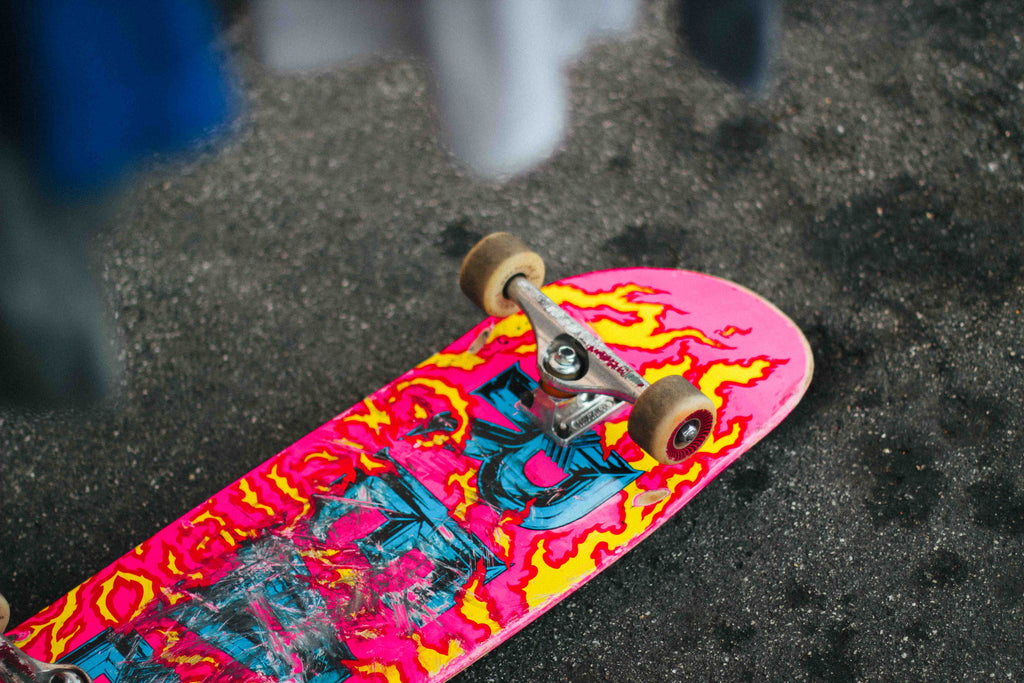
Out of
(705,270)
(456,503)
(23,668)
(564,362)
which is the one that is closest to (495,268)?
(564,362)

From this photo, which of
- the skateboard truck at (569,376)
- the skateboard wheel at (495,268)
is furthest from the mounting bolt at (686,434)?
the skateboard wheel at (495,268)

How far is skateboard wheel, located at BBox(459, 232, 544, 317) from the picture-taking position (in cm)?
270

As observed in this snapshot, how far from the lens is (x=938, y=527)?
2766 mm

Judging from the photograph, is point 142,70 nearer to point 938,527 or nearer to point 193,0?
point 193,0

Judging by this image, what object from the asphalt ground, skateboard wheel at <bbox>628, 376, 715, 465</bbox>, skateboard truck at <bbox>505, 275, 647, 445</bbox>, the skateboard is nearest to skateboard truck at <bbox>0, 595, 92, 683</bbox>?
the skateboard

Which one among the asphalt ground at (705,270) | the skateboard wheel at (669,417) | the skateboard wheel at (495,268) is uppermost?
the skateboard wheel at (495,268)

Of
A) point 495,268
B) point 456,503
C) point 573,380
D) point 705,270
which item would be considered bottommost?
point 705,270

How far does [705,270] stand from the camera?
3.44 metres

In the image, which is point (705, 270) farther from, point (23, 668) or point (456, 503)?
point (23, 668)

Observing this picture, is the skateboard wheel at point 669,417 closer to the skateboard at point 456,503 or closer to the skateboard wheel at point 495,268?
the skateboard at point 456,503

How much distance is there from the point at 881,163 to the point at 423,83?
6.38 feet

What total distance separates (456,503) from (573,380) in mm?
454

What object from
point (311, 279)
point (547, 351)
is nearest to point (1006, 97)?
point (547, 351)

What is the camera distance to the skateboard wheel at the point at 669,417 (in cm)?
234
